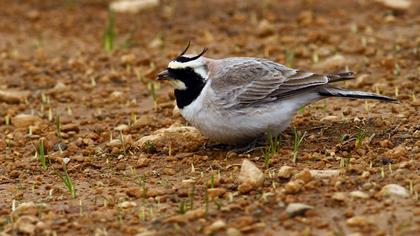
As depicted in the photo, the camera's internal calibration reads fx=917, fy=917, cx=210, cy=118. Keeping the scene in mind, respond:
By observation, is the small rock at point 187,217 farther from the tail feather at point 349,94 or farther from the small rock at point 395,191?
the tail feather at point 349,94

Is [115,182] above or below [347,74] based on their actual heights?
below

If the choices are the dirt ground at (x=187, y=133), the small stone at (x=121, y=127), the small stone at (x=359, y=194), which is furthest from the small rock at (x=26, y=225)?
the small stone at (x=121, y=127)

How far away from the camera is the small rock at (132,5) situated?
43.7 ft

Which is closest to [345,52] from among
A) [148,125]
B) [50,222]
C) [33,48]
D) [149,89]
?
[149,89]

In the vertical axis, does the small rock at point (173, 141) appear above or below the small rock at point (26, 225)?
above

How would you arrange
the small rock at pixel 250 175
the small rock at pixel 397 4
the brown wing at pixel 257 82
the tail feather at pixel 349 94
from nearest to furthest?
the small rock at pixel 250 175 → the brown wing at pixel 257 82 → the tail feather at pixel 349 94 → the small rock at pixel 397 4

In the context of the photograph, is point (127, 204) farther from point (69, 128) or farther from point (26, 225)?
point (69, 128)

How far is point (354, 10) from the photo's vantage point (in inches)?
512

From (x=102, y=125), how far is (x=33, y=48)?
338 cm

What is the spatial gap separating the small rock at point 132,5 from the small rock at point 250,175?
6996 millimetres

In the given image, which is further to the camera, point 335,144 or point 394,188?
point 335,144

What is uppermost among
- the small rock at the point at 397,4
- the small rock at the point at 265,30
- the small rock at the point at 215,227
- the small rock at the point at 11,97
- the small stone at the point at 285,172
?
the small rock at the point at 397,4

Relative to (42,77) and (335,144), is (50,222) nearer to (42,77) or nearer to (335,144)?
(335,144)

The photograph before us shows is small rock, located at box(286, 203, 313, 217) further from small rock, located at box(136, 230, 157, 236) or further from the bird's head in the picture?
the bird's head
